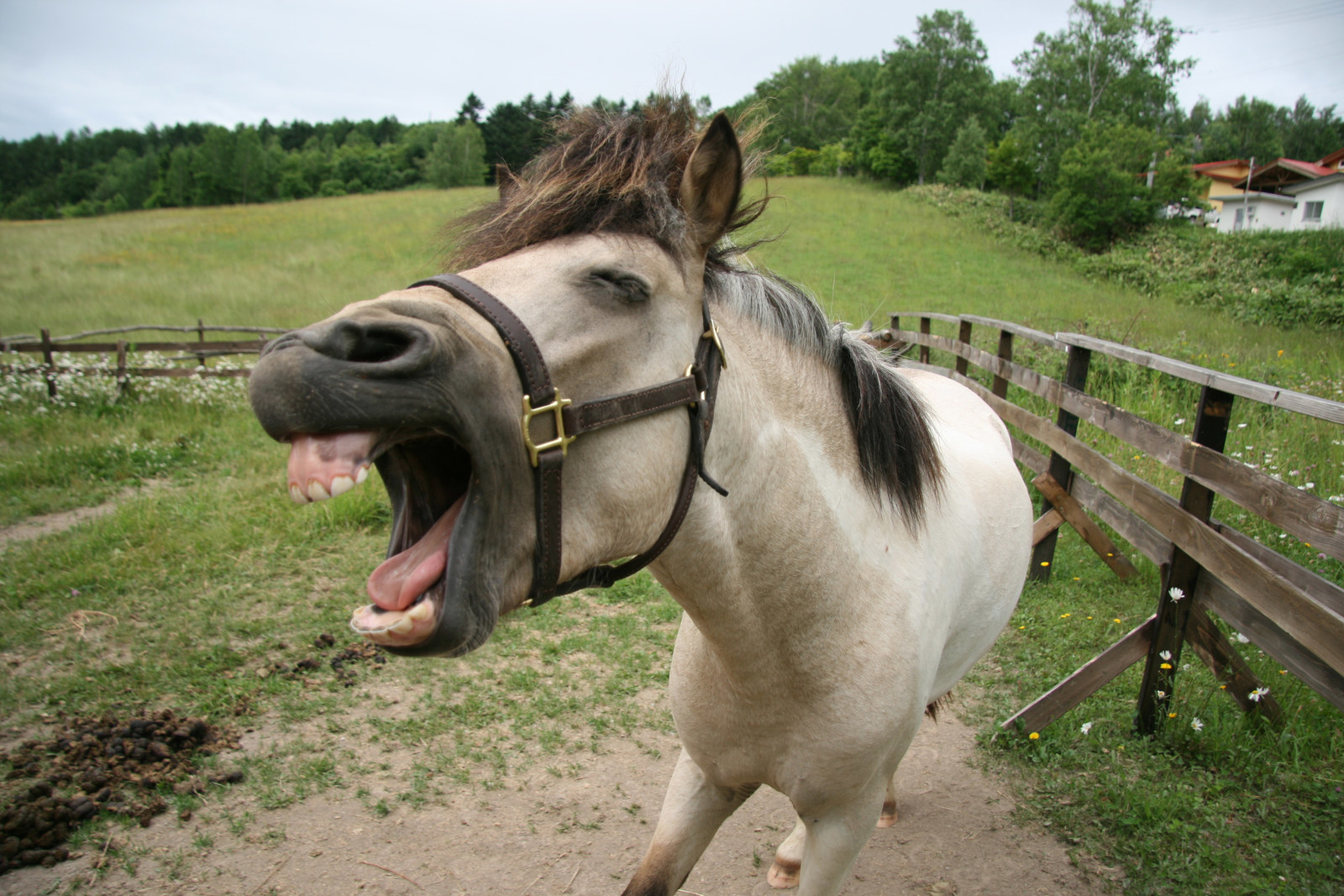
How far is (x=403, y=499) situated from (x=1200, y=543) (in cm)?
314

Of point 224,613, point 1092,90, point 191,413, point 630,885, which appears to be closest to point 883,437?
point 630,885

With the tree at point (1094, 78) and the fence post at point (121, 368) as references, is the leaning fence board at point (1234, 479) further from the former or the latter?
the tree at point (1094, 78)

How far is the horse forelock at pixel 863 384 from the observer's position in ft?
5.59

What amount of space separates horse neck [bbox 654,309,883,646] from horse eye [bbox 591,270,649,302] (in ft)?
0.93

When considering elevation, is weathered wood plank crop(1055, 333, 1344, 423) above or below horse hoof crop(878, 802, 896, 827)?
above

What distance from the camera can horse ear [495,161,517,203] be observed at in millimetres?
1602

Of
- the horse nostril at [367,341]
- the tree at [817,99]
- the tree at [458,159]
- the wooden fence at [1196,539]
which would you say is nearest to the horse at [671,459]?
the horse nostril at [367,341]

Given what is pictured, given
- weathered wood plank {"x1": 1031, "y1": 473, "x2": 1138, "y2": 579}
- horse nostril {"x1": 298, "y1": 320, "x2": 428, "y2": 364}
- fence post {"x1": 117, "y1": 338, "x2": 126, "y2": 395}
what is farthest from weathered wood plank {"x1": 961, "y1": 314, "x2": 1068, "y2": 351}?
fence post {"x1": 117, "y1": 338, "x2": 126, "y2": 395}

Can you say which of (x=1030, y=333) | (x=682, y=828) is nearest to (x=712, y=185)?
(x=682, y=828)

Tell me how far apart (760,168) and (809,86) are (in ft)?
221

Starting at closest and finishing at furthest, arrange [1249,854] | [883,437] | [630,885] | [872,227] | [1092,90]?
[883,437] → [630,885] → [1249,854] → [872,227] → [1092,90]

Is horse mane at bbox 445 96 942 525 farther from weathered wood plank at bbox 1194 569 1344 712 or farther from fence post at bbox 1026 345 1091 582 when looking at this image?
fence post at bbox 1026 345 1091 582

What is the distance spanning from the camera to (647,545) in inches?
53.4

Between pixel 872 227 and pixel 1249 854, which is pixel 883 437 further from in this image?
pixel 872 227
